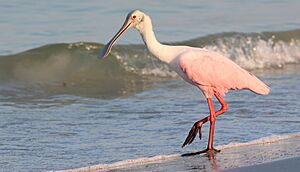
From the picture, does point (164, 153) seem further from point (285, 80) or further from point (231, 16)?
point (231, 16)

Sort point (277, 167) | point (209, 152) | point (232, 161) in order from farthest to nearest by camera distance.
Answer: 1. point (209, 152)
2. point (232, 161)
3. point (277, 167)

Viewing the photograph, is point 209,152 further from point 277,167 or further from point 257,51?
point 257,51

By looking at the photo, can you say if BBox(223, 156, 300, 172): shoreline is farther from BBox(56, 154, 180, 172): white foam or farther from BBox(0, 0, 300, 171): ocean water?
BBox(0, 0, 300, 171): ocean water

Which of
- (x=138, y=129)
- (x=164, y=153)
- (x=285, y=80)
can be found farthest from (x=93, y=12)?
(x=164, y=153)

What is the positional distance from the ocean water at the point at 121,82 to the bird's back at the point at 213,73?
0.53 metres

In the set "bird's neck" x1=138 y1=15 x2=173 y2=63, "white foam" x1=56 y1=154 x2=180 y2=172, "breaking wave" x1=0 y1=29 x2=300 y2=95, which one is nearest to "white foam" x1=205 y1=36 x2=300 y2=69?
"breaking wave" x1=0 y1=29 x2=300 y2=95

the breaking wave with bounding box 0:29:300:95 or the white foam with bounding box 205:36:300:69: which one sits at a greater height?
the breaking wave with bounding box 0:29:300:95

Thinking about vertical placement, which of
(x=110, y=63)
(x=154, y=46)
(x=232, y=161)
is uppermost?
(x=154, y=46)

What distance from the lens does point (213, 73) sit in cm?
898

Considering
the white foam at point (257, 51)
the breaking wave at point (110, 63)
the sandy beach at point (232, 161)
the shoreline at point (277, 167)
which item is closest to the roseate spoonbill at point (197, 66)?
the sandy beach at point (232, 161)

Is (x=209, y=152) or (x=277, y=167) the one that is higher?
(x=277, y=167)

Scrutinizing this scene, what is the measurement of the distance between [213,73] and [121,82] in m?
5.07

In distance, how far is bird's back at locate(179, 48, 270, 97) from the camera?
29.0 feet

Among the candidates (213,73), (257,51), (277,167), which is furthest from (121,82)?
(277,167)
